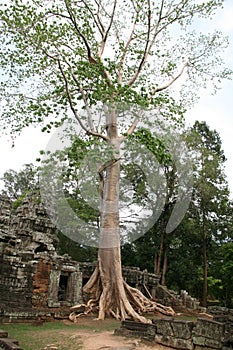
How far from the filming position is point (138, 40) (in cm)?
1706

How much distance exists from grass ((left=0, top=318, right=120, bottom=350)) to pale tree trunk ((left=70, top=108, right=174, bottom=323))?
2.88ft

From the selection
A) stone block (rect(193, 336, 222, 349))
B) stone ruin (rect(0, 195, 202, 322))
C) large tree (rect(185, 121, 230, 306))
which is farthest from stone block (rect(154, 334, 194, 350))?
large tree (rect(185, 121, 230, 306))

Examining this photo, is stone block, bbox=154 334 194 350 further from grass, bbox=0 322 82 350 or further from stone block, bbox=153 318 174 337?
grass, bbox=0 322 82 350

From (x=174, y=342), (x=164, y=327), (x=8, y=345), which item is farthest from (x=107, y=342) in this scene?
(x=8, y=345)

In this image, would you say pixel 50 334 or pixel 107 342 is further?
pixel 50 334

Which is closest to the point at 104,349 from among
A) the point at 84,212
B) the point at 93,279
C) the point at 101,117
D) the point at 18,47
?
the point at 93,279

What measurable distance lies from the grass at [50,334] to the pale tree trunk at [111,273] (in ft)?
2.88

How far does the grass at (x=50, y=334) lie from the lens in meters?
8.12

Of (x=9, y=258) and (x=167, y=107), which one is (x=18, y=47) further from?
(x=9, y=258)

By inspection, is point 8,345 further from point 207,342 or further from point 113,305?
point 113,305

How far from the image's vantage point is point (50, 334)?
9.34 meters

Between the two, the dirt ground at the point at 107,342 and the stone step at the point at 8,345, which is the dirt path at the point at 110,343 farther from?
the stone step at the point at 8,345

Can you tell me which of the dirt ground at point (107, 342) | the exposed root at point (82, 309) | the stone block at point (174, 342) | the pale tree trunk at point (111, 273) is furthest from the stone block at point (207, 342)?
the exposed root at point (82, 309)

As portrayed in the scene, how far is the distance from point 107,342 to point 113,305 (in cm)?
Answer: 488
